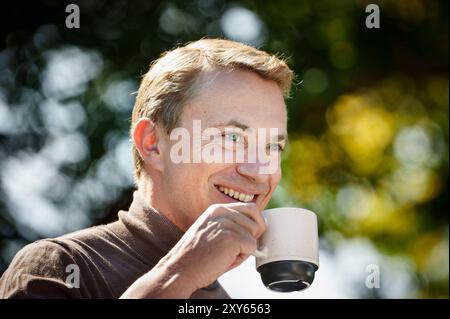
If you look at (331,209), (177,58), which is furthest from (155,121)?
(331,209)

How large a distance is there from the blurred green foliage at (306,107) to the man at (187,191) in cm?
222

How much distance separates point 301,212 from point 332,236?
297 cm

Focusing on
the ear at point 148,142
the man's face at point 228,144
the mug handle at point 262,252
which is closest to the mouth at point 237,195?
the man's face at point 228,144

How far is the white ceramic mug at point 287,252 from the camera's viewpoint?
2.07m

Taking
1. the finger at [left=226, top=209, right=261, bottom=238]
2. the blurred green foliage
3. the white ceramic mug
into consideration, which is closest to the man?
the finger at [left=226, top=209, right=261, bottom=238]

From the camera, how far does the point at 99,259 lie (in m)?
2.05

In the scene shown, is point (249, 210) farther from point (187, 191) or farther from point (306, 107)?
point (306, 107)

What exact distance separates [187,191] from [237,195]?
15 centimetres

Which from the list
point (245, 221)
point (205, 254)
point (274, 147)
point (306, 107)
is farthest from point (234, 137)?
point (306, 107)

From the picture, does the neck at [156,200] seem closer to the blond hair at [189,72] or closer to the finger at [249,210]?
the blond hair at [189,72]

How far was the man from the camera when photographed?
1833mm

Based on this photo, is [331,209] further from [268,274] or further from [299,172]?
[268,274]

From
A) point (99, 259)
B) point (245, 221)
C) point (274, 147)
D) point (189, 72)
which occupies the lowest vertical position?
point (99, 259)

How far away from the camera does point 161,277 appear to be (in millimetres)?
1722
